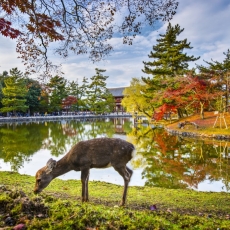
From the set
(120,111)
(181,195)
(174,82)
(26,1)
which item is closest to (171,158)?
(181,195)

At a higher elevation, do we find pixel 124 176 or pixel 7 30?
pixel 7 30

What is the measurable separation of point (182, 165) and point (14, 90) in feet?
115

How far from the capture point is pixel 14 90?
3994 cm


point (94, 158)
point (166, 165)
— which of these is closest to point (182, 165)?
point (166, 165)

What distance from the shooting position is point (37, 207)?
2949 mm

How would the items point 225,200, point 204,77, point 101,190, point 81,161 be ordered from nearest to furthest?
point 81,161 < point 225,200 < point 101,190 < point 204,77

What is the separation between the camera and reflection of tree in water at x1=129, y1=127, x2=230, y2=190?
356 inches

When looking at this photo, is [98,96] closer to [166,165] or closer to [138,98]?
[138,98]

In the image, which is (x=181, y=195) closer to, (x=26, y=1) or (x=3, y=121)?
(x=26, y=1)

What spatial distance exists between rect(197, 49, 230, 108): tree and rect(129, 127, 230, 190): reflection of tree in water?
29.3ft

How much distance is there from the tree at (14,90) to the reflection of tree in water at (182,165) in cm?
3039

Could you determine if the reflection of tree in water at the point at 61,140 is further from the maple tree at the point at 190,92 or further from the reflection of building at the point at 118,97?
the reflection of building at the point at 118,97

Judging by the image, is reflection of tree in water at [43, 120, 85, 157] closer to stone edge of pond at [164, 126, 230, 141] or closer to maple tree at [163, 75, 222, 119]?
stone edge of pond at [164, 126, 230, 141]

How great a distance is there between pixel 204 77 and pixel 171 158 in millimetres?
17832
